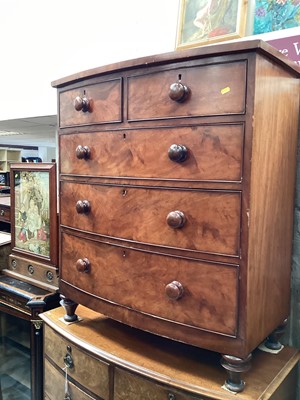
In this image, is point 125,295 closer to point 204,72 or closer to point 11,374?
point 204,72

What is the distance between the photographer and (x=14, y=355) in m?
2.48

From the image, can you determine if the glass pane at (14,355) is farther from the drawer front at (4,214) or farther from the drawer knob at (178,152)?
the drawer knob at (178,152)

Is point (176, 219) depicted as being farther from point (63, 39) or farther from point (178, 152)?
point (63, 39)

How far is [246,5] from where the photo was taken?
1.46 meters

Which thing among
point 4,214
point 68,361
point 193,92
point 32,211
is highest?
point 193,92

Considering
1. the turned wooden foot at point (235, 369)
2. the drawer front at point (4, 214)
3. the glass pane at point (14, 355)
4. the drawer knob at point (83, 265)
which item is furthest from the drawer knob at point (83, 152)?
the drawer front at point (4, 214)

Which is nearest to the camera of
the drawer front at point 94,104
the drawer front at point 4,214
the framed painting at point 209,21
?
the drawer front at point 94,104

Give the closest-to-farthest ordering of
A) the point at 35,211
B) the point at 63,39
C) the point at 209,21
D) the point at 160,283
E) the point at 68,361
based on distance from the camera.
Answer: the point at 160,283 < the point at 68,361 < the point at 209,21 < the point at 35,211 < the point at 63,39

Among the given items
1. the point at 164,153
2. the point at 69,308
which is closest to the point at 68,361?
the point at 69,308

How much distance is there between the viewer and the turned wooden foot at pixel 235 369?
1024mm

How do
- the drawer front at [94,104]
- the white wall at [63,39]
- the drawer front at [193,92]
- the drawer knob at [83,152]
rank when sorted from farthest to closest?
1. the white wall at [63,39]
2. the drawer knob at [83,152]
3. the drawer front at [94,104]
4. the drawer front at [193,92]

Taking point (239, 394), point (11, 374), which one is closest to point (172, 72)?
point (239, 394)

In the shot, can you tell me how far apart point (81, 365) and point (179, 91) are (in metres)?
1.05

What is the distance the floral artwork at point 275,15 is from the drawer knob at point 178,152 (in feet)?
2.44
